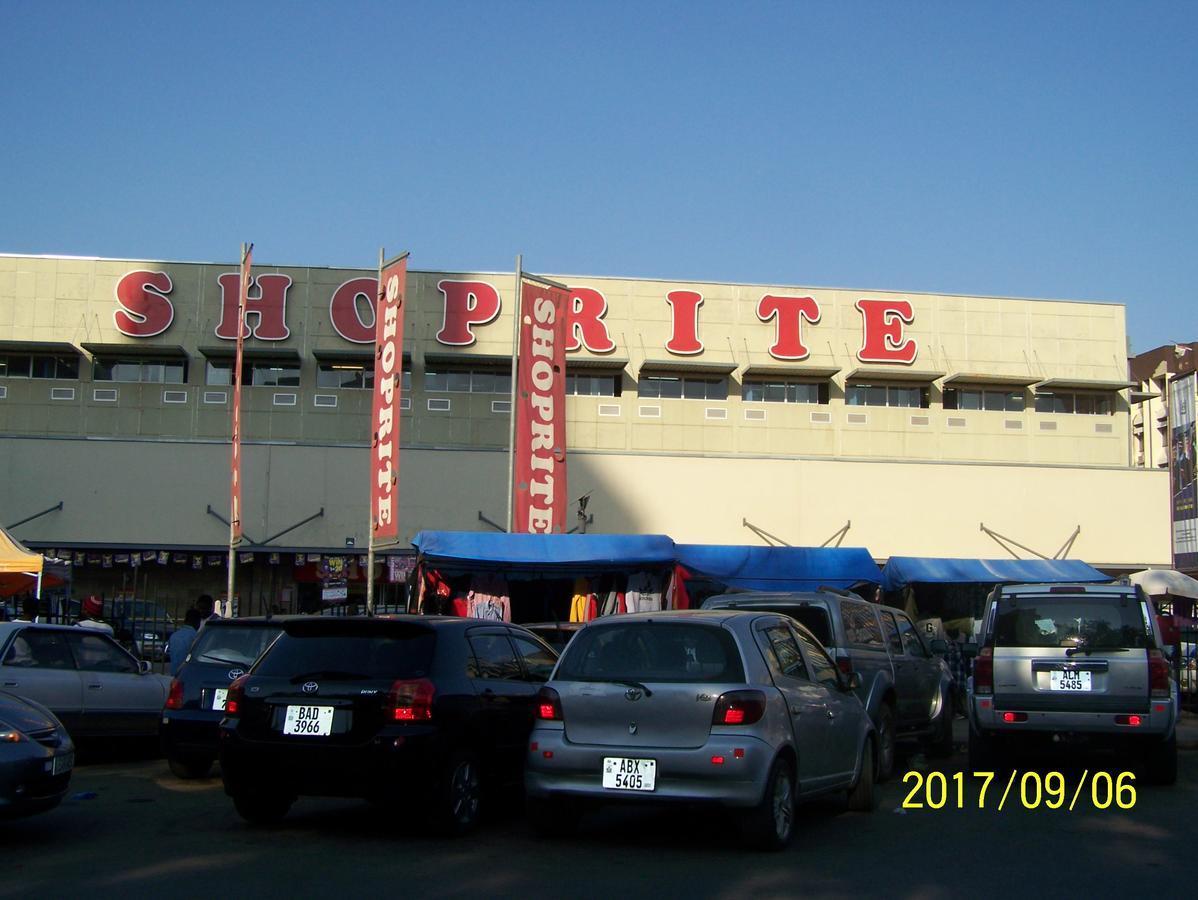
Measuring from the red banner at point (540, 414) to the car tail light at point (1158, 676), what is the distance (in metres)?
13.2

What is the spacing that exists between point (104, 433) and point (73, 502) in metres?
2.13

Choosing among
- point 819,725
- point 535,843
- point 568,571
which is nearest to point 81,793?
point 535,843

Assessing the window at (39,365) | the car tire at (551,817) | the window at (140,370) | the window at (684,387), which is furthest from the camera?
the window at (684,387)

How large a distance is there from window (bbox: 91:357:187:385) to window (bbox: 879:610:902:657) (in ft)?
74.1

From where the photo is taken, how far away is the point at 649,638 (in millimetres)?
8758

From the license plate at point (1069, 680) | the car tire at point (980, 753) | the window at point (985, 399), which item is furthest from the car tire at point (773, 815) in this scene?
the window at point (985, 399)

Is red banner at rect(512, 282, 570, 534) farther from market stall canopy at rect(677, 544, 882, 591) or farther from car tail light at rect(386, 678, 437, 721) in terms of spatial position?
car tail light at rect(386, 678, 437, 721)

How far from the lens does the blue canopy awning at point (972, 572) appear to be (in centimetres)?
2138

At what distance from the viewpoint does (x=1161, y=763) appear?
12.0 metres

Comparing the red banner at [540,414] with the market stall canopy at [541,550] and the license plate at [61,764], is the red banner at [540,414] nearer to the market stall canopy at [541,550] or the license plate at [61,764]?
the market stall canopy at [541,550]

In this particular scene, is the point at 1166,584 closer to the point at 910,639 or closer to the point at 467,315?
the point at 910,639

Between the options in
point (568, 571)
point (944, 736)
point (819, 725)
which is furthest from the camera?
point (568, 571)

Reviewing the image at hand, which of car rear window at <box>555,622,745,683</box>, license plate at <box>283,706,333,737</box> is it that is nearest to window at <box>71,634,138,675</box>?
license plate at <box>283,706,333,737</box>

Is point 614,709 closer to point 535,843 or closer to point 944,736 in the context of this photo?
point 535,843
